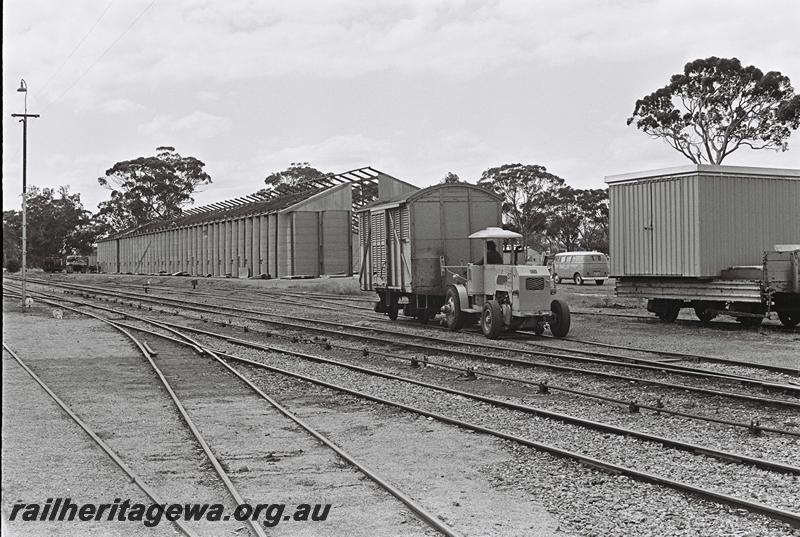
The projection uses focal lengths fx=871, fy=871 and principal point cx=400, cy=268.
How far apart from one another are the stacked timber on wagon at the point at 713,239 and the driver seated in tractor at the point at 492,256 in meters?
4.61

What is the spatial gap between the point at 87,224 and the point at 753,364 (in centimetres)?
10665

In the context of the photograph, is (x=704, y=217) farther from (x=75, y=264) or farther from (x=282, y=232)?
(x=75, y=264)

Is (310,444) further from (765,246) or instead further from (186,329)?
(765,246)

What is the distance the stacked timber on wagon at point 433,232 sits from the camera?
20.7 meters

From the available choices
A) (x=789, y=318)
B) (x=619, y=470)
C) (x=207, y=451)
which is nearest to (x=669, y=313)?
(x=789, y=318)

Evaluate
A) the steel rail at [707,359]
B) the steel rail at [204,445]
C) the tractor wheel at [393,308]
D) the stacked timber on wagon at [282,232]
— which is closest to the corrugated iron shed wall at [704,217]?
the steel rail at [707,359]

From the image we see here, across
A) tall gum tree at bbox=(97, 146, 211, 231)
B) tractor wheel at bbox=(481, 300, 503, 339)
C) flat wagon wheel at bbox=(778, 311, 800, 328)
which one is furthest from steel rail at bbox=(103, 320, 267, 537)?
tall gum tree at bbox=(97, 146, 211, 231)

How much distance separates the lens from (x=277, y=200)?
60.4 metres

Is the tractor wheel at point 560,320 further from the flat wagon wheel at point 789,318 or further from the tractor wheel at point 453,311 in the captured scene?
the flat wagon wheel at point 789,318

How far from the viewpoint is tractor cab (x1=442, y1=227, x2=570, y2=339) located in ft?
59.4

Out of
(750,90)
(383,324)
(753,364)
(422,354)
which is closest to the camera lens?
(753,364)

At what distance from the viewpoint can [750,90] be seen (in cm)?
4675

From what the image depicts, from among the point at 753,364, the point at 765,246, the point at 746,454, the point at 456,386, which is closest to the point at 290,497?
the point at 746,454

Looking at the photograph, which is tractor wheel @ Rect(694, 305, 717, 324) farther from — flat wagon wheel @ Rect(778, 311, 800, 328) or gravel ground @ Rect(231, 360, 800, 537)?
gravel ground @ Rect(231, 360, 800, 537)
